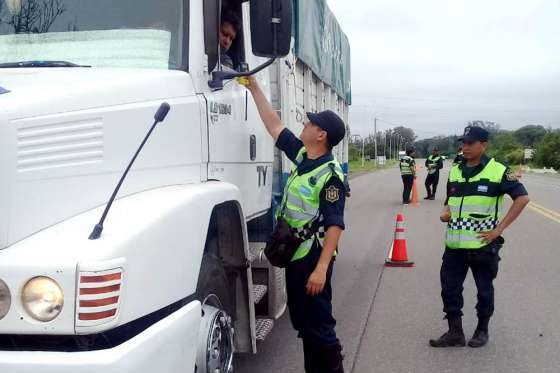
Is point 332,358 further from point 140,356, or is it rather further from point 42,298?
point 42,298

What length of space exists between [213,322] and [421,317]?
3814mm

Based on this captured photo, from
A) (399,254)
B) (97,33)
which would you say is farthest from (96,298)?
(399,254)

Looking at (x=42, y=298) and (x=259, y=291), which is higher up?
(x=42, y=298)

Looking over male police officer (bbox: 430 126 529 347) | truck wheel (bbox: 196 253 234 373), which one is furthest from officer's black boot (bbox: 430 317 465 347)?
truck wheel (bbox: 196 253 234 373)

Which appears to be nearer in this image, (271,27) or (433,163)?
(271,27)

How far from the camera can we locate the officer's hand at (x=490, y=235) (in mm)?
5285

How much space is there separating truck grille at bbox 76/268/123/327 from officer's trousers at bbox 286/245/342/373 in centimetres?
188

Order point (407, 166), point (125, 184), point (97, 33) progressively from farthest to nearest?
point (407, 166) < point (97, 33) < point (125, 184)

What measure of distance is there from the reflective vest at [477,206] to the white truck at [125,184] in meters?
2.04

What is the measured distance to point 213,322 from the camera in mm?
3197

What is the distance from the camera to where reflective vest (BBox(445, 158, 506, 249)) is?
17.5 feet

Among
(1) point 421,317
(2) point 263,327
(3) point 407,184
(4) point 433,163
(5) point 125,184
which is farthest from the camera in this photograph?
(4) point 433,163

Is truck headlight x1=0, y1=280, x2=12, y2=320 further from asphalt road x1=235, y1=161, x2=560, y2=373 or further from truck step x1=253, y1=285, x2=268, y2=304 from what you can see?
asphalt road x1=235, y1=161, x2=560, y2=373

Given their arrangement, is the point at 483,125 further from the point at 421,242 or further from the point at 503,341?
the point at 421,242
